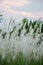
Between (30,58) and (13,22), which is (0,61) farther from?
(13,22)

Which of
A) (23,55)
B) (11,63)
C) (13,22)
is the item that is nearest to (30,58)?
(23,55)

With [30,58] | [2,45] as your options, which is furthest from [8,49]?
[30,58]

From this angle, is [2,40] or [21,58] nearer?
[21,58]

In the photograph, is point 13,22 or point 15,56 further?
point 13,22

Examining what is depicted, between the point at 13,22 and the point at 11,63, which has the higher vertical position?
the point at 13,22

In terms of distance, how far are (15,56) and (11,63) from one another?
9 cm

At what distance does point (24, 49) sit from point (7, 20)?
39 centimetres

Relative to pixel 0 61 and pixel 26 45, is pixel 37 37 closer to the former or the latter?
pixel 26 45

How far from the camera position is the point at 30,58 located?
2.09m

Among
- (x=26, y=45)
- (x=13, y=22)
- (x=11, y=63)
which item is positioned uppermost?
(x=13, y=22)

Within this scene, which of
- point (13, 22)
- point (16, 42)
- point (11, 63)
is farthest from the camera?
point (13, 22)

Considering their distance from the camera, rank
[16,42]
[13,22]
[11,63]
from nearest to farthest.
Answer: [11,63] < [16,42] < [13,22]

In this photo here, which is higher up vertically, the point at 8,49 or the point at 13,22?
the point at 13,22

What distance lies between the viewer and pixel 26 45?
2152 mm
